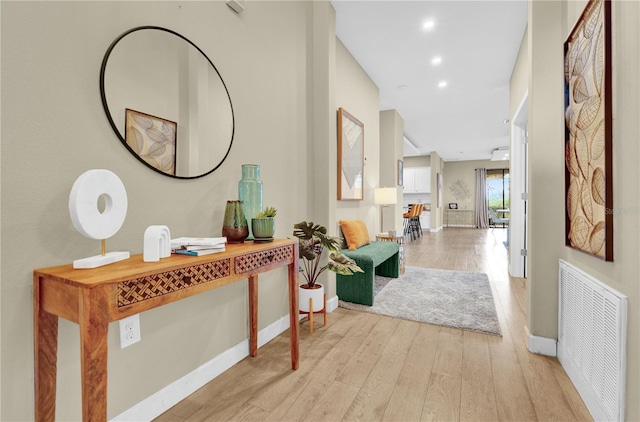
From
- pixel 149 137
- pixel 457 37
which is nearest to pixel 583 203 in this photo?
pixel 149 137

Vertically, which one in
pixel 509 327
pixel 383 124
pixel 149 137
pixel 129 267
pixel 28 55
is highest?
pixel 383 124

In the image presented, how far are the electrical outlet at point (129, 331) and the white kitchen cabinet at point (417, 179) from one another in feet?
35.0

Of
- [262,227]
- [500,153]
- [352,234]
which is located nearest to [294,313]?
[262,227]

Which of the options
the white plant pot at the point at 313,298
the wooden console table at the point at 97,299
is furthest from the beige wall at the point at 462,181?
the wooden console table at the point at 97,299

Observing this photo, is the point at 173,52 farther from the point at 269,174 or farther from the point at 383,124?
the point at 383,124

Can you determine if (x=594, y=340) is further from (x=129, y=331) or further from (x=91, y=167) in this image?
(x=91, y=167)

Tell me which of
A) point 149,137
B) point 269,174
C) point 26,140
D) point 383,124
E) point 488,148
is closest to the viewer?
point 26,140

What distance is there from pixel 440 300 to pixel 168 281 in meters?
2.79

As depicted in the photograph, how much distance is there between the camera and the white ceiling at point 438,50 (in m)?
2.97

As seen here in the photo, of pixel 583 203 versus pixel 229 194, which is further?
pixel 229 194

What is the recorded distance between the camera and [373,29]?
3.31m

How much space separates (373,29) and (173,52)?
2.53 meters

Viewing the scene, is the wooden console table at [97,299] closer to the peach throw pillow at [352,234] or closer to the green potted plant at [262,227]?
the green potted plant at [262,227]

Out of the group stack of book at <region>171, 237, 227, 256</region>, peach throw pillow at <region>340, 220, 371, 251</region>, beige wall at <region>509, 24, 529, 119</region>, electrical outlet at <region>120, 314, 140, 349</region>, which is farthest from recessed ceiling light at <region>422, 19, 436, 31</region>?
electrical outlet at <region>120, 314, 140, 349</region>
